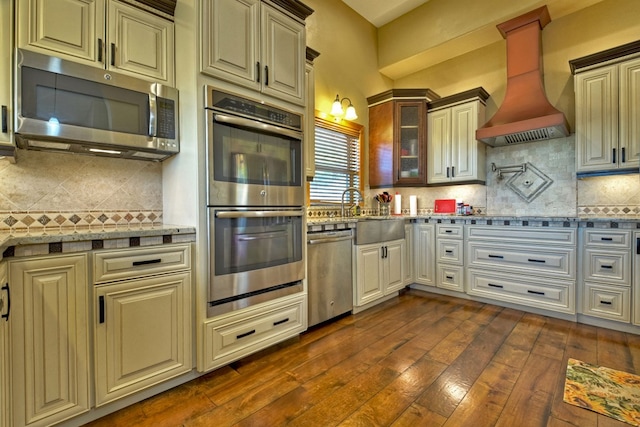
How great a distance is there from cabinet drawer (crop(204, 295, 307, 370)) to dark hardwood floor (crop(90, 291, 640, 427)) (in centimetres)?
11

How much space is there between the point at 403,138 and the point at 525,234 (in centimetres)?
184

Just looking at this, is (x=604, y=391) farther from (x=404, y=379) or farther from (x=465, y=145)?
(x=465, y=145)

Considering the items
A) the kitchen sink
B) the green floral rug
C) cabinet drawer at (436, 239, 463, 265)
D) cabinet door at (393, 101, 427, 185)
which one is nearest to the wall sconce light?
cabinet door at (393, 101, 427, 185)

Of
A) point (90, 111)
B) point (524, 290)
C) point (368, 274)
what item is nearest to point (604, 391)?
point (524, 290)

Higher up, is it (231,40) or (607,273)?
(231,40)

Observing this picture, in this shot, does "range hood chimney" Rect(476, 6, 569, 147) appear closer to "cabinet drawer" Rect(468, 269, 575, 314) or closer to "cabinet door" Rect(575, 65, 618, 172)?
"cabinet door" Rect(575, 65, 618, 172)

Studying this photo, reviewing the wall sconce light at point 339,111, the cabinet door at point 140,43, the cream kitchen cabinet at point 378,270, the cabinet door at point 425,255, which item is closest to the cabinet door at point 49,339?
the cabinet door at point 140,43

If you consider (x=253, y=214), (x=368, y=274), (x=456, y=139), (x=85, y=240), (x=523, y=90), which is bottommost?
(x=368, y=274)

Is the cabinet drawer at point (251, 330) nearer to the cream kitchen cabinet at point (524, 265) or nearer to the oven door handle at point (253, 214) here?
the oven door handle at point (253, 214)

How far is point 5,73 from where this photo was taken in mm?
1395

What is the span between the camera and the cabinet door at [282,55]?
2.05m

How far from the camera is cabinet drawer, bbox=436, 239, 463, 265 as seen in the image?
11.1 ft

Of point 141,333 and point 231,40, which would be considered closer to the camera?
point 141,333

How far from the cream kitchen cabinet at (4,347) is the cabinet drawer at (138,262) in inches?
11.6
